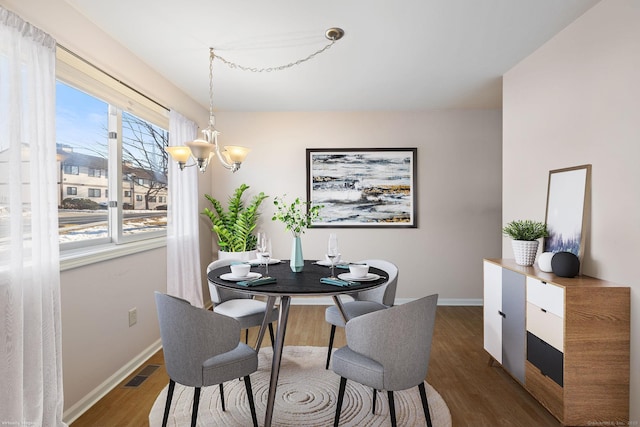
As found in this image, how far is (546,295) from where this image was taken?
2.15 metres

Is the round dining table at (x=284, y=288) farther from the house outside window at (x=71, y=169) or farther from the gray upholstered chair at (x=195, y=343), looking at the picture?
the house outside window at (x=71, y=169)

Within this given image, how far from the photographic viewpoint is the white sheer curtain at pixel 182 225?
343 centimetres


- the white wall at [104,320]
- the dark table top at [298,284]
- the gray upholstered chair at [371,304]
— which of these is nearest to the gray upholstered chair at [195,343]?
the dark table top at [298,284]

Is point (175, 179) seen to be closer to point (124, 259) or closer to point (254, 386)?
point (124, 259)

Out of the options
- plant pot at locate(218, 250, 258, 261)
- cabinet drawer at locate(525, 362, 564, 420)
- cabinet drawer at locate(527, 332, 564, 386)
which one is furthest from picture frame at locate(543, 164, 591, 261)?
plant pot at locate(218, 250, 258, 261)

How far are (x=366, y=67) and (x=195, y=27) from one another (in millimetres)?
1461

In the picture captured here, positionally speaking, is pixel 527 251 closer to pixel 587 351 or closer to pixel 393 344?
pixel 587 351

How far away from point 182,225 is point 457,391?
112 inches

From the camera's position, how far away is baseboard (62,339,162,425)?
2187 mm

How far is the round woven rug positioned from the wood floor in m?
0.11

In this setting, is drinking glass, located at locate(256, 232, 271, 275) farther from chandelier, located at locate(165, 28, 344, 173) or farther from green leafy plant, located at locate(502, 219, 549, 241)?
green leafy plant, located at locate(502, 219, 549, 241)

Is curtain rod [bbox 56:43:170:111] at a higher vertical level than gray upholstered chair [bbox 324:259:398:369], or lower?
higher

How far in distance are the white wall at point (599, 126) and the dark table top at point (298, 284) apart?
1351 mm

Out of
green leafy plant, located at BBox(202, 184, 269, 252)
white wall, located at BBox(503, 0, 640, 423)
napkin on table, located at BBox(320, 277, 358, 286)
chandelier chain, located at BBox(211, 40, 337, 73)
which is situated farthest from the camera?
green leafy plant, located at BBox(202, 184, 269, 252)
